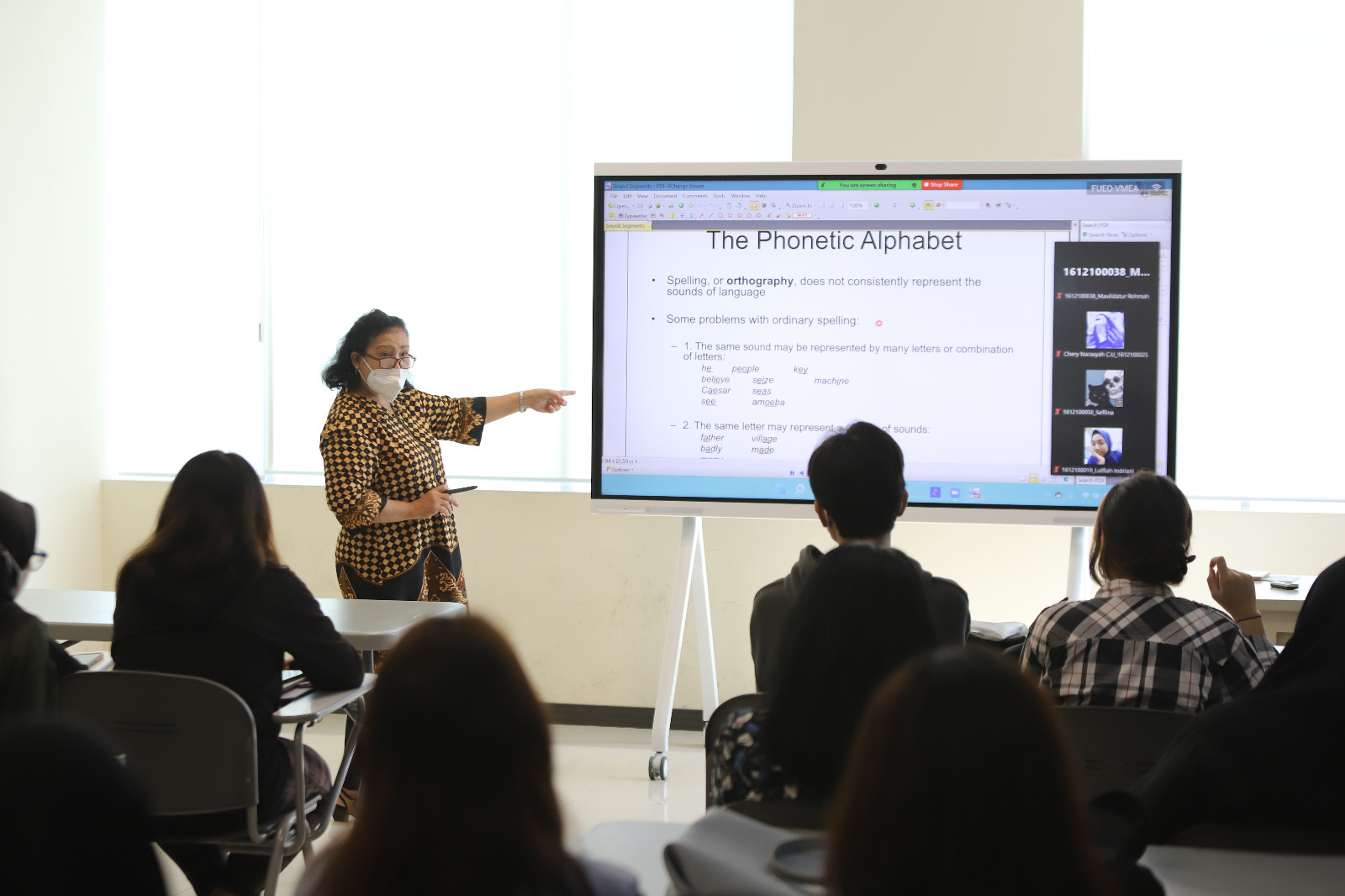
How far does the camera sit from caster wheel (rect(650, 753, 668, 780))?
3.51 m

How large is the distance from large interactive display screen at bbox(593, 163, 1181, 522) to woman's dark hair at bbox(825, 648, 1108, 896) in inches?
102

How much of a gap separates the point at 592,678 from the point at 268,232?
2.39 m

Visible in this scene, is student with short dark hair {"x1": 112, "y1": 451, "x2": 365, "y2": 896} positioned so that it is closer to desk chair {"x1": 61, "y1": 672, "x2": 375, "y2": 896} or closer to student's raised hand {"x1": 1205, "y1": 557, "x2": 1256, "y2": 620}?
desk chair {"x1": 61, "y1": 672, "x2": 375, "y2": 896}

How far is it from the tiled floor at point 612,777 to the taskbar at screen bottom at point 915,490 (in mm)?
888

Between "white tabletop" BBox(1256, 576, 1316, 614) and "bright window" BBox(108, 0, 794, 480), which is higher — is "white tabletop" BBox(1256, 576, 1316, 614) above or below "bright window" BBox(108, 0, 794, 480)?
below

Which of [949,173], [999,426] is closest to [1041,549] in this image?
[999,426]

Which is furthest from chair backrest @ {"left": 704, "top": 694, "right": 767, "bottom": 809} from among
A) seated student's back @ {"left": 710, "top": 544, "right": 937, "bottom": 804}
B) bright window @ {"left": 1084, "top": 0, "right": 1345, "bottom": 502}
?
bright window @ {"left": 1084, "top": 0, "right": 1345, "bottom": 502}

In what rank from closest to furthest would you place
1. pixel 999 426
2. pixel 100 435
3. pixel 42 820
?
pixel 42 820
pixel 999 426
pixel 100 435

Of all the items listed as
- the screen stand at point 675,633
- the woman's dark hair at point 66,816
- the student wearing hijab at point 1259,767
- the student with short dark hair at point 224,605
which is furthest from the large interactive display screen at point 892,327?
the woman's dark hair at point 66,816

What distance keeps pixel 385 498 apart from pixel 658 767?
1.31 meters

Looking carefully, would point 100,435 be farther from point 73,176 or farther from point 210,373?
point 73,176

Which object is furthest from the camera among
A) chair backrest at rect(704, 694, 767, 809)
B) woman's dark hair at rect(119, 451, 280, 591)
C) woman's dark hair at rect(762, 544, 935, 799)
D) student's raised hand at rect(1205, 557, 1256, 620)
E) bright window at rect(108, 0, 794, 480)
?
bright window at rect(108, 0, 794, 480)

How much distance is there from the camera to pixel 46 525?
13.9 ft

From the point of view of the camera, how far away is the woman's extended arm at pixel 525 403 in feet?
12.2
